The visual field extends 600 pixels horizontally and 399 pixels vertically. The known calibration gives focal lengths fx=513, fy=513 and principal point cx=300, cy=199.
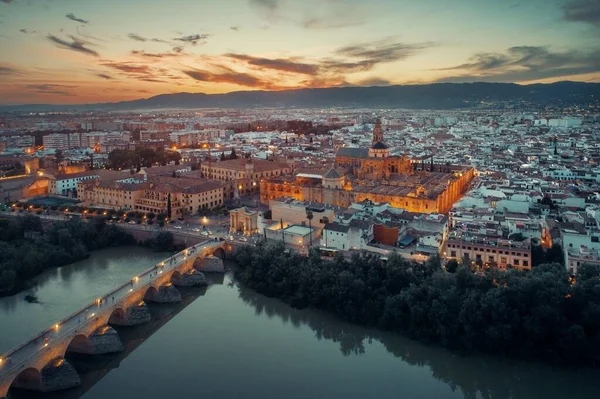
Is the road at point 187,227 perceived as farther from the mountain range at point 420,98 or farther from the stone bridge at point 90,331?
the mountain range at point 420,98

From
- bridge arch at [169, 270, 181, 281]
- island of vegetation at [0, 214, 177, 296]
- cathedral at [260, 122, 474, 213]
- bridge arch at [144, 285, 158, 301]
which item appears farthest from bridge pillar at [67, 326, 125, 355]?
cathedral at [260, 122, 474, 213]

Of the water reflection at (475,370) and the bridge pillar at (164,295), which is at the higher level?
the bridge pillar at (164,295)

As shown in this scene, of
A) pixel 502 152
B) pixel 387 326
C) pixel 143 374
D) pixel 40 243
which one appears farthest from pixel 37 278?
pixel 502 152

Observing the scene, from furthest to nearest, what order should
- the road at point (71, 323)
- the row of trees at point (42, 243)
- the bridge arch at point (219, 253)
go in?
the bridge arch at point (219, 253), the row of trees at point (42, 243), the road at point (71, 323)

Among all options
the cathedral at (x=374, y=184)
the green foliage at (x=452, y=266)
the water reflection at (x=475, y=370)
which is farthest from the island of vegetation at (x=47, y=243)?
the green foliage at (x=452, y=266)

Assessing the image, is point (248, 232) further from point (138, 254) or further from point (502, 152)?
point (502, 152)

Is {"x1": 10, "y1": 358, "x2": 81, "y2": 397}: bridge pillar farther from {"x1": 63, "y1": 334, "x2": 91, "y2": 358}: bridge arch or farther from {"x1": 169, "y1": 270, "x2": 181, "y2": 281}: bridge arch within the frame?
{"x1": 169, "y1": 270, "x2": 181, "y2": 281}: bridge arch
